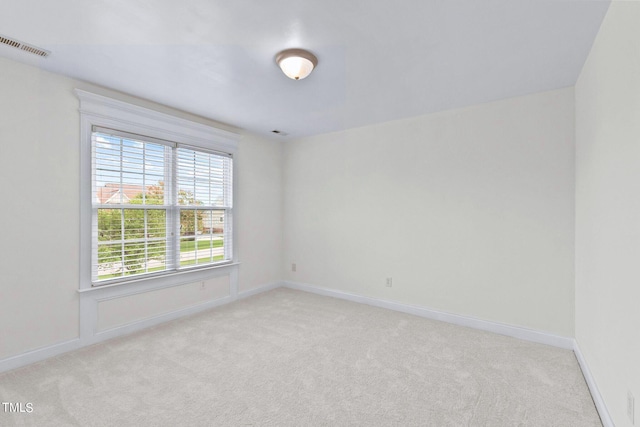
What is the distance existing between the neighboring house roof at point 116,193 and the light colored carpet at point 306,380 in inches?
56.1

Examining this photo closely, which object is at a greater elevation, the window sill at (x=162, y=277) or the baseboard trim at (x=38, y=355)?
the window sill at (x=162, y=277)

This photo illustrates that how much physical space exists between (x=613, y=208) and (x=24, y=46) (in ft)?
13.5

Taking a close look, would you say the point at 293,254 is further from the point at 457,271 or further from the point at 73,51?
the point at 73,51

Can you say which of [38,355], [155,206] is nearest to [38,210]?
[155,206]

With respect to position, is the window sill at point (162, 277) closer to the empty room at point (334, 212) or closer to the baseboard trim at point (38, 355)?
the empty room at point (334, 212)

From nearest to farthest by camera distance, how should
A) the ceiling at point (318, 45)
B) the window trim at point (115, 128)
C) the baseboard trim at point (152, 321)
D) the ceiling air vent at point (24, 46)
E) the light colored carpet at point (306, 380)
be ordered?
the ceiling at point (318, 45)
the light colored carpet at point (306, 380)
the ceiling air vent at point (24, 46)
the window trim at point (115, 128)
the baseboard trim at point (152, 321)

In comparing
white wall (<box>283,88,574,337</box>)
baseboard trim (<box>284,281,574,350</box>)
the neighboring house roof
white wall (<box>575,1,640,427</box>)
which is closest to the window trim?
the neighboring house roof

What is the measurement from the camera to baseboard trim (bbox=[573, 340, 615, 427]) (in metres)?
1.76

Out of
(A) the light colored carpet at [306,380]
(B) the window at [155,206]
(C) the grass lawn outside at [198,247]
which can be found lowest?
(A) the light colored carpet at [306,380]

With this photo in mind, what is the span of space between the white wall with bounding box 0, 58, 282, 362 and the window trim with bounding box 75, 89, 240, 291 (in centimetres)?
5

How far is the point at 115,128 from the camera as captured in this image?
3.01 meters

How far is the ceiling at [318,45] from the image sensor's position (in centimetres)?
173

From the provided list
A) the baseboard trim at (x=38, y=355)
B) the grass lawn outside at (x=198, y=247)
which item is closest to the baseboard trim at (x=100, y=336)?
the baseboard trim at (x=38, y=355)

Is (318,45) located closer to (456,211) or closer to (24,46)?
(24,46)
